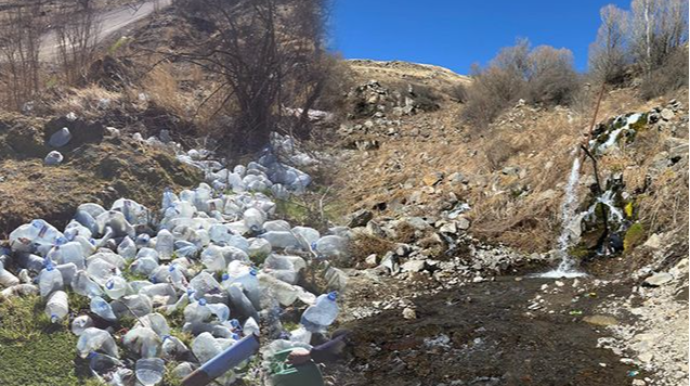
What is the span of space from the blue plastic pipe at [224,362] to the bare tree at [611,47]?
7.90 feet

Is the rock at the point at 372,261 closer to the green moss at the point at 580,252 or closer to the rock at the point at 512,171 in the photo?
the green moss at the point at 580,252

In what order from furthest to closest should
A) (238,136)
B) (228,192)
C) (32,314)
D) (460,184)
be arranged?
(460,184)
(238,136)
(228,192)
(32,314)

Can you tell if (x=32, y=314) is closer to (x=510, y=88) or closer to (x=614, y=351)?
(x=614, y=351)

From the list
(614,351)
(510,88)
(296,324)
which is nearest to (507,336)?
(614,351)

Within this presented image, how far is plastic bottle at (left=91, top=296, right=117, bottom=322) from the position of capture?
7.27ft

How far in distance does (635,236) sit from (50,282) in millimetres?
4461

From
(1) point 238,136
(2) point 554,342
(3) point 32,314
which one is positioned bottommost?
(2) point 554,342

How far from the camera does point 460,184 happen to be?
704 centimetres

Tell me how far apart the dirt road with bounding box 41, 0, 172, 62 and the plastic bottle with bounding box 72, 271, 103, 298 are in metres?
3.08

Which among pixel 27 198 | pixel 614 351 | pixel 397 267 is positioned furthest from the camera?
pixel 397 267

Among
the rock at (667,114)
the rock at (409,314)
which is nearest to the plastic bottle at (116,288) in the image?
the rock at (409,314)

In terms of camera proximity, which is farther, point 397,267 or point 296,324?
point 397,267

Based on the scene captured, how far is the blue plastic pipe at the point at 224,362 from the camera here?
6.37 feet

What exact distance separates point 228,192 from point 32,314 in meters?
1.53
